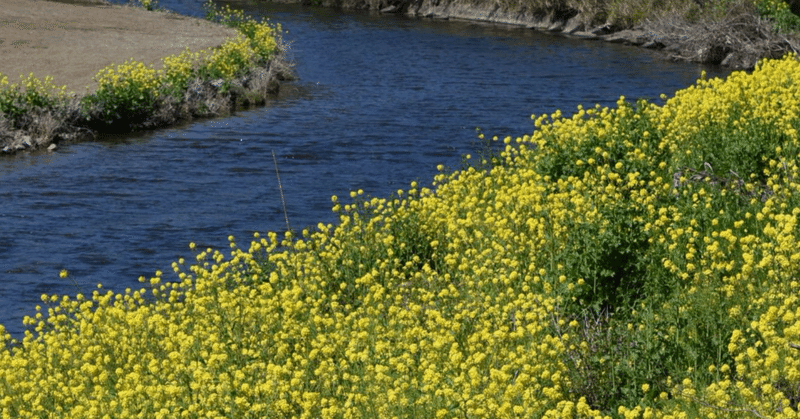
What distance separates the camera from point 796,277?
823cm

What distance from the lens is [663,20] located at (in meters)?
34.2

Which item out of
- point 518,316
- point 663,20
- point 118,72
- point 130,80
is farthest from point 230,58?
point 518,316

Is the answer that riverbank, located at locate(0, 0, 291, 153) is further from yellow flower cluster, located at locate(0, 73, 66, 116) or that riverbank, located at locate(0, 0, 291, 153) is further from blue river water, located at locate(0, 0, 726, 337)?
blue river water, located at locate(0, 0, 726, 337)

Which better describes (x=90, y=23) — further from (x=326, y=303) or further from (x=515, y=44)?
(x=326, y=303)

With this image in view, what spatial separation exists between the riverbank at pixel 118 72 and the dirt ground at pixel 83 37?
0.03 meters

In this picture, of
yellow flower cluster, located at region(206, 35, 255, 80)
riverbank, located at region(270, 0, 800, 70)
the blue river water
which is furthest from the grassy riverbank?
riverbank, located at region(270, 0, 800, 70)

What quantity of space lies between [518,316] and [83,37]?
24902 millimetres

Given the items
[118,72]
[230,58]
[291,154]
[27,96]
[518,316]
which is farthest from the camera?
[230,58]

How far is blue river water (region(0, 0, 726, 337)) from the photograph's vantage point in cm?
1536

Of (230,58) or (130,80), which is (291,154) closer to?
(130,80)

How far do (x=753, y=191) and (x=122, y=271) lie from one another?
7.62 meters

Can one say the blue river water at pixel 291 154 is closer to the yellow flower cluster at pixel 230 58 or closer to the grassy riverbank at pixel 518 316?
the yellow flower cluster at pixel 230 58

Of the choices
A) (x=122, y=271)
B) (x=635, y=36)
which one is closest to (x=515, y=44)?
(x=635, y=36)

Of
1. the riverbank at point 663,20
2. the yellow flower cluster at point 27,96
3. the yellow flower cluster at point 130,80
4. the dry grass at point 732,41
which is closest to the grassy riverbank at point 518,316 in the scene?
the yellow flower cluster at point 27,96
